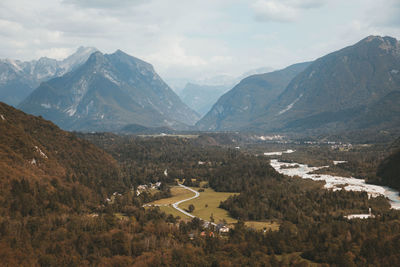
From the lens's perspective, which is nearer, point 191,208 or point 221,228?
point 221,228

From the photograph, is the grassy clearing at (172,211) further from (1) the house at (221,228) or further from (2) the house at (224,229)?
(2) the house at (224,229)

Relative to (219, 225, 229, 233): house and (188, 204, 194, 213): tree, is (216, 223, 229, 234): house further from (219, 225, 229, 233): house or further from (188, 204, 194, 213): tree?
(188, 204, 194, 213): tree

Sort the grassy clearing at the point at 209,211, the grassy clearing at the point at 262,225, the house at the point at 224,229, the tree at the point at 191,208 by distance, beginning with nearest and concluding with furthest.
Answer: the house at the point at 224,229
the grassy clearing at the point at 262,225
the grassy clearing at the point at 209,211
the tree at the point at 191,208

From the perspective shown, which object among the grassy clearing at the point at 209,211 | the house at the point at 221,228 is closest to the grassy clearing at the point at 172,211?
the grassy clearing at the point at 209,211

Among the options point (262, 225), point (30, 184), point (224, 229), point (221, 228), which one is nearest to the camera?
point (224, 229)

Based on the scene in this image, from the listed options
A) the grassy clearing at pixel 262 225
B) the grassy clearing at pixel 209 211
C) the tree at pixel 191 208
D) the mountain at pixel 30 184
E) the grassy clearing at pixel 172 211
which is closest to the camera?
the mountain at pixel 30 184

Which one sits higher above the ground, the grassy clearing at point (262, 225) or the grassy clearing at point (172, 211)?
the grassy clearing at point (172, 211)

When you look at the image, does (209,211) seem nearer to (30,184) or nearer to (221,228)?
(221,228)

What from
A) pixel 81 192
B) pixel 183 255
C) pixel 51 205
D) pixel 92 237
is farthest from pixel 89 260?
pixel 81 192

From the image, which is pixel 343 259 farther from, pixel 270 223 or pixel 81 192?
pixel 81 192

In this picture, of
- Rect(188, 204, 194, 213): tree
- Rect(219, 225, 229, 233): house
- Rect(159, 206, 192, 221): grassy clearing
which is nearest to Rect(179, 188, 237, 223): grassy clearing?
Rect(188, 204, 194, 213): tree

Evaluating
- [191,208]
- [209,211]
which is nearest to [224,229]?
[209,211]
